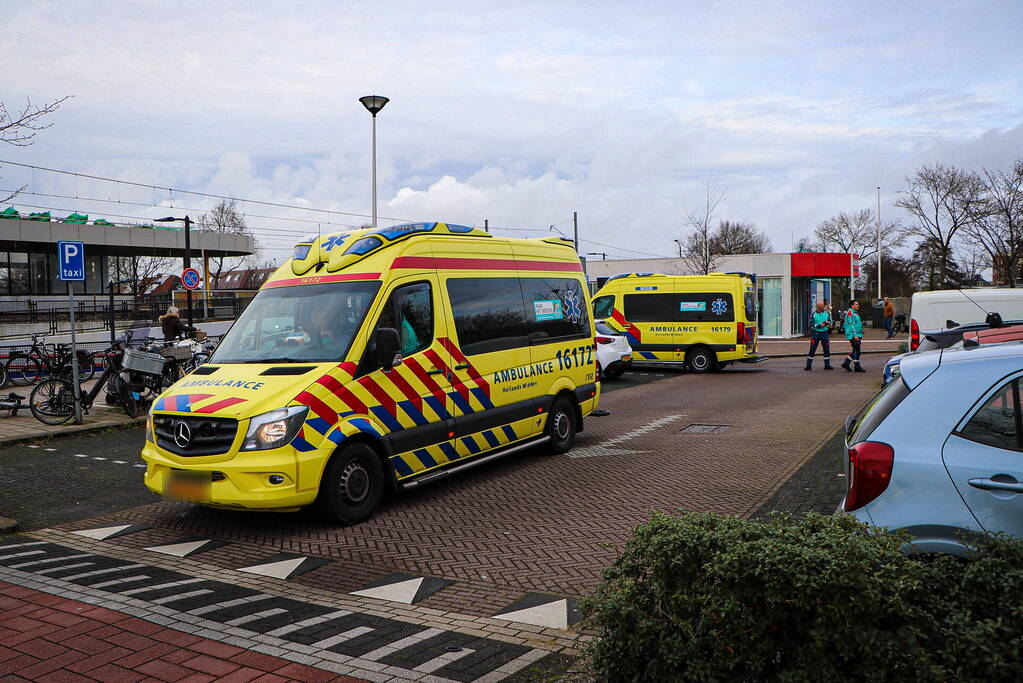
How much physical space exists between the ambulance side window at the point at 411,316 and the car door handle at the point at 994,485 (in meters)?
4.99

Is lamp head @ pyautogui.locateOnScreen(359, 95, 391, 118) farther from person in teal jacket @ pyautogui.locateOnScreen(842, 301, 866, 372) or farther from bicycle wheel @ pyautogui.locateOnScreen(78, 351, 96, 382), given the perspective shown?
person in teal jacket @ pyautogui.locateOnScreen(842, 301, 866, 372)

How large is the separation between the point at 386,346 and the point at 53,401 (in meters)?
7.95

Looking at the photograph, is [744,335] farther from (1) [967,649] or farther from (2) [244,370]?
(1) [967,649]

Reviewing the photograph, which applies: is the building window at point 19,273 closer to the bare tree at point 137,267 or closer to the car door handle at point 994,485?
the bare tree at point 137,267

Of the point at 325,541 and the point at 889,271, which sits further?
the point at 889,271

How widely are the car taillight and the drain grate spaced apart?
7.86 m

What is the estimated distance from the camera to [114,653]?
4371 millimetres

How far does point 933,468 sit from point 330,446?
4.51 metres

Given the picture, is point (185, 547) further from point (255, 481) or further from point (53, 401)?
point (53, 401)

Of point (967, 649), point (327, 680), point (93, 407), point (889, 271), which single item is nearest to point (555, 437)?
point (327, 680)

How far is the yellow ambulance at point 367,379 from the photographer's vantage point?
6.62 meters

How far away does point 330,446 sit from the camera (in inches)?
266

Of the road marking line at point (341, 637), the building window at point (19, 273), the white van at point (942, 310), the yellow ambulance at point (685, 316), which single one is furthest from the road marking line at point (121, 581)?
the building window at point (19, 273)

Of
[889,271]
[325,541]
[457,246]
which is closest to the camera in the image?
[325,541]
